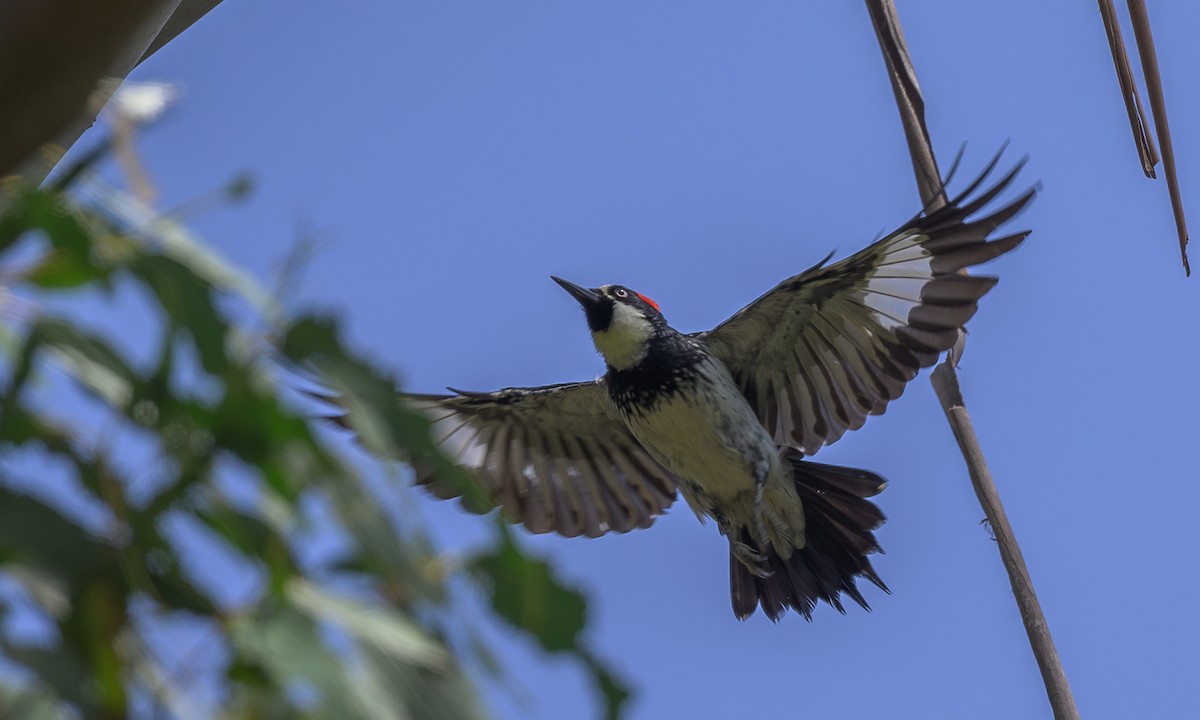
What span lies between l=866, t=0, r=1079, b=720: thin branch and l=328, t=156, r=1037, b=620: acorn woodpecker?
1.44 m

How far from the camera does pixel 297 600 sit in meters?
0.66

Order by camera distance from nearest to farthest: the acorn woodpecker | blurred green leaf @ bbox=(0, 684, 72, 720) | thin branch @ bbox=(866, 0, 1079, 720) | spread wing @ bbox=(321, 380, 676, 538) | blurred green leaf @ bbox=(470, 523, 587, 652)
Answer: blurred green leaf @ bbox=(0, 684, 72, 720)
blurred green leaf @ bbox=(470, 523, 587, 652)
thin branch @ bbox=(866, 0, 1079, 720)
the acorn woodpecker
spread wing @ bbox=(321, 380, 676, 538)

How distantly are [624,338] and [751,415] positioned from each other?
0.43 meters

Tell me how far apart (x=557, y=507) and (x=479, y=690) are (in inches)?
144

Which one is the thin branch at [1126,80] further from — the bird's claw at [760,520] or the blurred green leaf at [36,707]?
the bird's claw at [760,520]

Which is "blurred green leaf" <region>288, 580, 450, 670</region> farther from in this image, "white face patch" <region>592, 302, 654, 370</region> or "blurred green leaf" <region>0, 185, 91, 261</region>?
"white face patch" <region>592, 302, 654, 370</region>

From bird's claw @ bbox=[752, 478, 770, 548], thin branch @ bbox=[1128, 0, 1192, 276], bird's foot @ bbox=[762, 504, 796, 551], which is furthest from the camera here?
bird's foot @ bbox=[762, 504, 796, 551]

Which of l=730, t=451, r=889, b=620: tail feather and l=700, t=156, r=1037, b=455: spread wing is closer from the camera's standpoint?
l=700, t=156, r=1037, b=455: spread wing

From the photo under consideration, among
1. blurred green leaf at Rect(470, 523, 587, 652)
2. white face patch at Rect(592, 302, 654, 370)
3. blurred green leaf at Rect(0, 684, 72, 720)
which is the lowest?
blurred green leaf at Rect(0, 684, 72, 720)

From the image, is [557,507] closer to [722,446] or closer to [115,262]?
[722,446]

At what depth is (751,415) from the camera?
12.8 feet

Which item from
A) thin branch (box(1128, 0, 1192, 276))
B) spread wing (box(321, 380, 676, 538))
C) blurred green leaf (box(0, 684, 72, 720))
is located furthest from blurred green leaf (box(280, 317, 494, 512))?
spread wing (box(321, 380, 676, 538))

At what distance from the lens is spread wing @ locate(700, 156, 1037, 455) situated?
3.40 metres

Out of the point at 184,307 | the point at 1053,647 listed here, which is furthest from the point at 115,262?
the point at 1053,647
